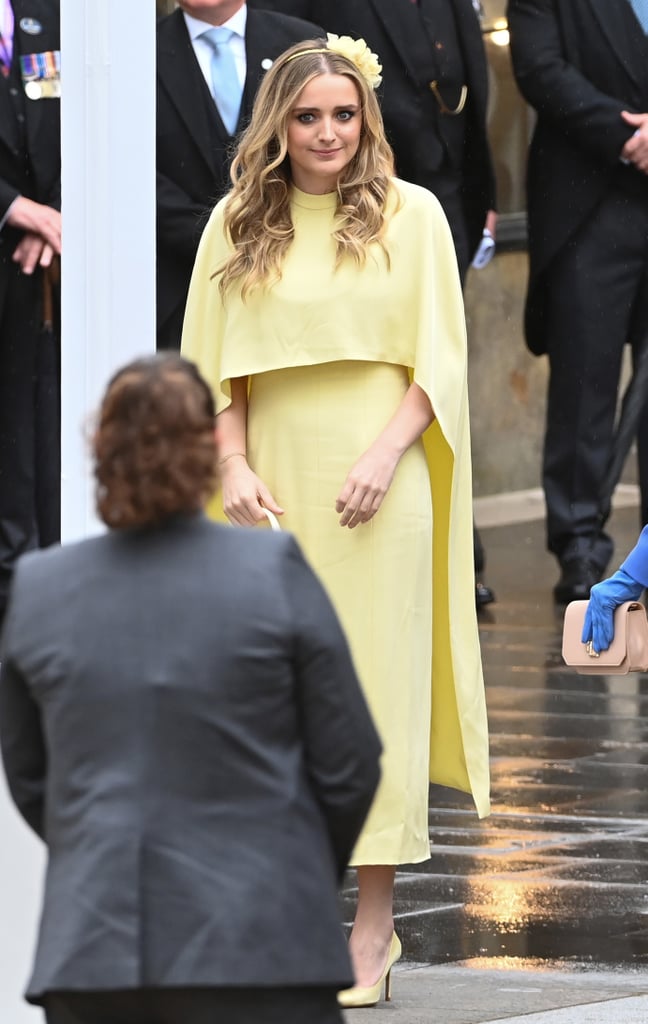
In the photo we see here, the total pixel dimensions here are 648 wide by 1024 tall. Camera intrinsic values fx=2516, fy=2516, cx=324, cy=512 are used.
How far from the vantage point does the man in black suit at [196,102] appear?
780cm

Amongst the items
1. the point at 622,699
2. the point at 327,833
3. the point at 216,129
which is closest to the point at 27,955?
the point at 327,833

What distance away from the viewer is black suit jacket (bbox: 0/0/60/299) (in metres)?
7.65

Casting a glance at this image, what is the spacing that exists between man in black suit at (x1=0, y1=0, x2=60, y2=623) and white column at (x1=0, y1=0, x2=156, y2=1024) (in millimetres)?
2857

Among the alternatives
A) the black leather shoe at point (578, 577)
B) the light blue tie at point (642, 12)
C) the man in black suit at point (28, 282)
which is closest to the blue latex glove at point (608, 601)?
the man in black suit at point (28, 282)

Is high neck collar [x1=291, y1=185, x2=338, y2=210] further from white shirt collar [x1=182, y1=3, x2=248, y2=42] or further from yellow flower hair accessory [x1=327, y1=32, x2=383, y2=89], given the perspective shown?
white shirt collar [x1=182, y1=3, x2=248, y2=42]

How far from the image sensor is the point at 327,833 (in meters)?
3.07

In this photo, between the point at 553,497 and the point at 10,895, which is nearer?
the point at 10,895

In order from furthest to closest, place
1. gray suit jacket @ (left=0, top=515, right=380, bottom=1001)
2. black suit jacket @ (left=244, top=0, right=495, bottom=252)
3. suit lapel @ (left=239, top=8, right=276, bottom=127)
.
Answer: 1. black suit jacket @ (left=244, top=0, right=495, bottom=252)
2. suit lapel @ (left=239, top=8, right=276, bottom=127)
3. gray suit jacket @ (left=0, top=515, right=380, bottom=1001)

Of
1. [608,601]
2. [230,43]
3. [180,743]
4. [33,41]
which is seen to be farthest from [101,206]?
[230,43]

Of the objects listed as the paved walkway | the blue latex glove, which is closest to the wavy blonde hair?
the blue latex glove

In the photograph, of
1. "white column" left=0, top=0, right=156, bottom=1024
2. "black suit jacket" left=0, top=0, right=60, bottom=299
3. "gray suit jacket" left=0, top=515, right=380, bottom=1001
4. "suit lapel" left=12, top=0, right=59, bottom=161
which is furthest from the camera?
"black suit jacket" left=0, top=0, right=60, bottom=299

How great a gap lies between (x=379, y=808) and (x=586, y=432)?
201 inches

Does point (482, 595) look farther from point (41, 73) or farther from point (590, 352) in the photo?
point (41, 73)

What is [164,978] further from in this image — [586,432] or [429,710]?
[586,432]
